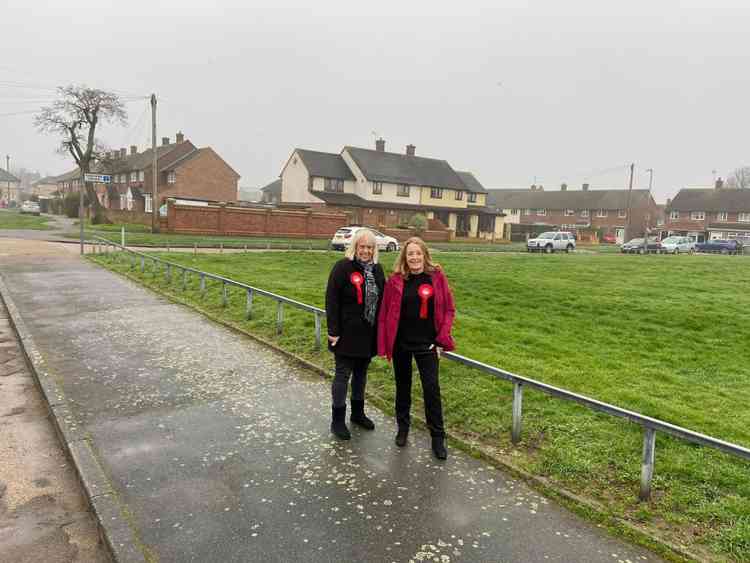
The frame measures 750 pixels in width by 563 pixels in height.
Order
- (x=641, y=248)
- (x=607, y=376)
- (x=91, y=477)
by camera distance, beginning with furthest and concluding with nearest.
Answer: (x=641, y=248)
(x=607, y=376)
(x=91, y=477)

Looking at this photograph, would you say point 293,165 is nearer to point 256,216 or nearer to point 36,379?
point 256,216

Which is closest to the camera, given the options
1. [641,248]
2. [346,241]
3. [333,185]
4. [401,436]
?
[401,436]

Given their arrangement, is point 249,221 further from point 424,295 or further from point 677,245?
point 424,295

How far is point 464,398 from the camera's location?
18.6 ft

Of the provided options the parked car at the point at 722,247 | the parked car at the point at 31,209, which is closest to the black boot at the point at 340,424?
the parked car at the point at 722,247

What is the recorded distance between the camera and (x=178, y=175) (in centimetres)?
5459

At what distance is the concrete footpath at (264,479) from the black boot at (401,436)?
0.23 ft

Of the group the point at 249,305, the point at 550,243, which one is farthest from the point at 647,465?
the point at 550,243

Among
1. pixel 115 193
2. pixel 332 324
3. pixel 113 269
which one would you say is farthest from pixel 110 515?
pixel 115 193

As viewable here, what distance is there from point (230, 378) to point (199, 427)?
4.92ft

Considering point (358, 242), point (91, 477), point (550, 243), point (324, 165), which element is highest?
point (324, 165)

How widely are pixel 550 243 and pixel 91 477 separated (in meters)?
36.1

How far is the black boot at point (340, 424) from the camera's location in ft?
16.1

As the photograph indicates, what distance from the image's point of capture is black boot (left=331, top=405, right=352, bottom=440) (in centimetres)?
489
